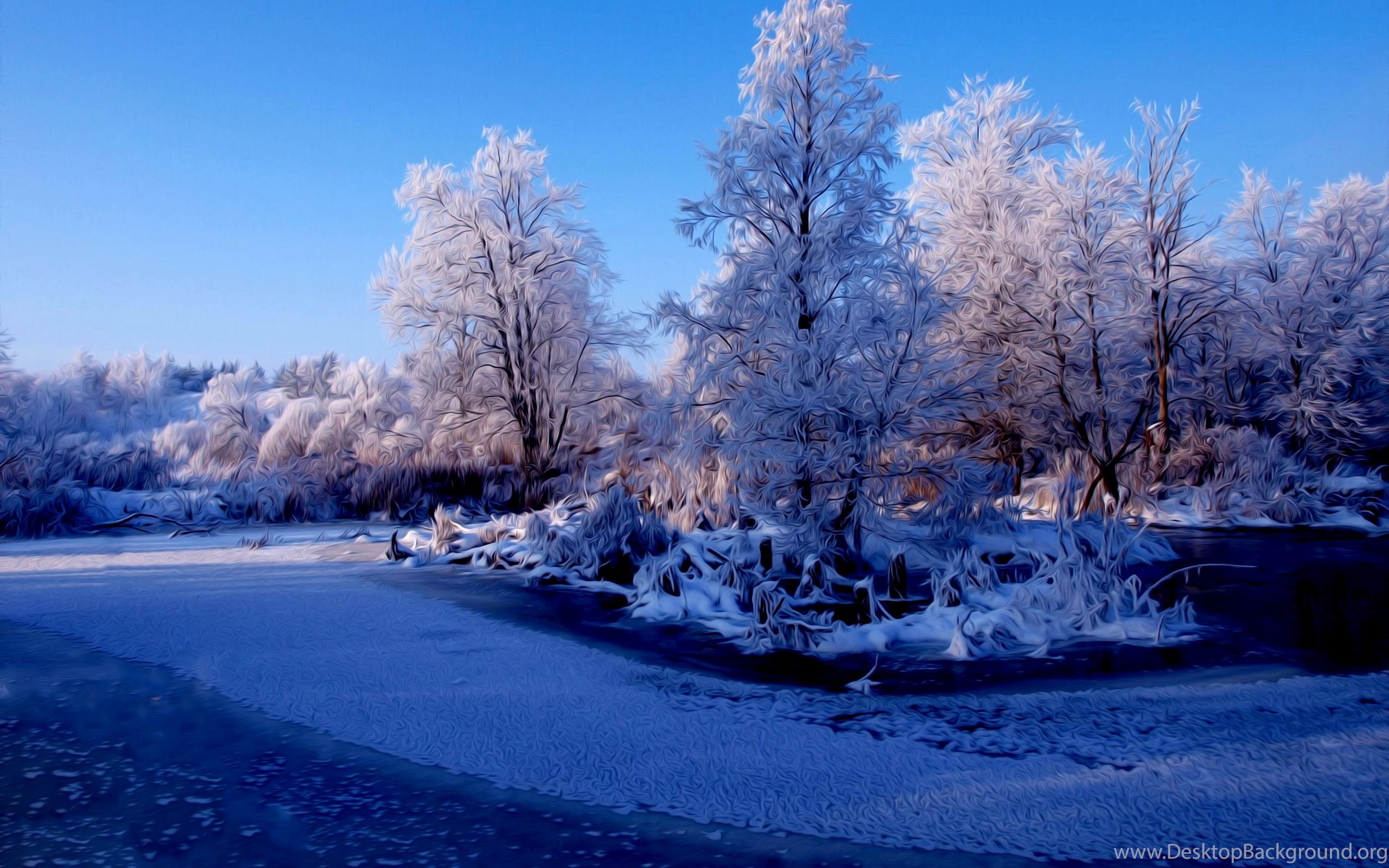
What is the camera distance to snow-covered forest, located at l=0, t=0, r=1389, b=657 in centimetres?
779

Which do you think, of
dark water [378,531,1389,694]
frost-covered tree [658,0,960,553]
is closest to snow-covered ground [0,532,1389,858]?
dark water [378,531,1389,694]

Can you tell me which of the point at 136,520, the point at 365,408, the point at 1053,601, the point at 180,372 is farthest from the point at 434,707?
the point at 180,372

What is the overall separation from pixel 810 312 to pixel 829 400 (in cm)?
110

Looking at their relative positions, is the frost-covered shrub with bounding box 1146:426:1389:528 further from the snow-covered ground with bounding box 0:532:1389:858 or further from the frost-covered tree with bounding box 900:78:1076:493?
the snow-covered ground with bounding box 0:532:1389:858

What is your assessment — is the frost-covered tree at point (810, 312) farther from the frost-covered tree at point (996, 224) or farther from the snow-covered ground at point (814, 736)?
the frost-covered tree at point (996, 224)

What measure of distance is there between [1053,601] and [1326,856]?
4.23 m

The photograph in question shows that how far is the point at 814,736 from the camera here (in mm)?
4531

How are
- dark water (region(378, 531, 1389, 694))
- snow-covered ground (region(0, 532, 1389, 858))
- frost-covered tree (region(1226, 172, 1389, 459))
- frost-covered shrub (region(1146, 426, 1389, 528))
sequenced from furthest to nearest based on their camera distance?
frost-covered tree (region(1226, 172, 1389, 459)) < frost-covered shrub (region(1146, 426, 1389, 528)) < dark water (region(378, 531, 1389, 694)) < snow-covered ground (region(0, 532, 1389, 858))

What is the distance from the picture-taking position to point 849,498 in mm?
7973

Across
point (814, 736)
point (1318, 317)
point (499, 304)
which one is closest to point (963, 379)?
point (814, 736)

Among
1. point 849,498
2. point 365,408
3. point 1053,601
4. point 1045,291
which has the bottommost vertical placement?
point 1053,601

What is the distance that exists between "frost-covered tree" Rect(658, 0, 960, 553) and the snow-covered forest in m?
0.03

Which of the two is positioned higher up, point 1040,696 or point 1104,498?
point 1104,498

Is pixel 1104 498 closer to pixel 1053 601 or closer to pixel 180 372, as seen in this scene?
pixel 1053 601
